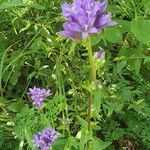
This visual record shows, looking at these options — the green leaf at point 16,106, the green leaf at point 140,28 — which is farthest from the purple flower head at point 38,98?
the green leaf at point 140,28

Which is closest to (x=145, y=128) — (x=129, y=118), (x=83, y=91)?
(x=129, y=118)

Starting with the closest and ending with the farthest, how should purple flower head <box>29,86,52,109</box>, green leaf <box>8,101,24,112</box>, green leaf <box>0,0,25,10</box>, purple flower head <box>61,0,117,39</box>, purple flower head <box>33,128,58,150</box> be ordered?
purple flower head <box>61,0,117,39</box> < purple flower head <box>33,128,58,150</box> < purple flower head <box>29,86,52,109</box> < green leaf <box>0,0,25,10</box> < green leaf <box>8,101,24,112</box>

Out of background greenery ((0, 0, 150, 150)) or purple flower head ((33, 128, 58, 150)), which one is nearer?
purple flower head ((33, 128, 58, 150))

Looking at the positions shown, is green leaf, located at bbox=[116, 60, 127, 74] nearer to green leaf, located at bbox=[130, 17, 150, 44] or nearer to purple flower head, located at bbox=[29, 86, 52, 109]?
green leaf, located at bbox=[130, 17, 150, 44]

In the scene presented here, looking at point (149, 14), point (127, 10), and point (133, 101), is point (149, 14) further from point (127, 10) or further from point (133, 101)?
point (133, 101)

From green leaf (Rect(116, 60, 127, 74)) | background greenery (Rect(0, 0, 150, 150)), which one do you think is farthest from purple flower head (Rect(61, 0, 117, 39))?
green leaf (Rect(116, 60, 127, 74))
